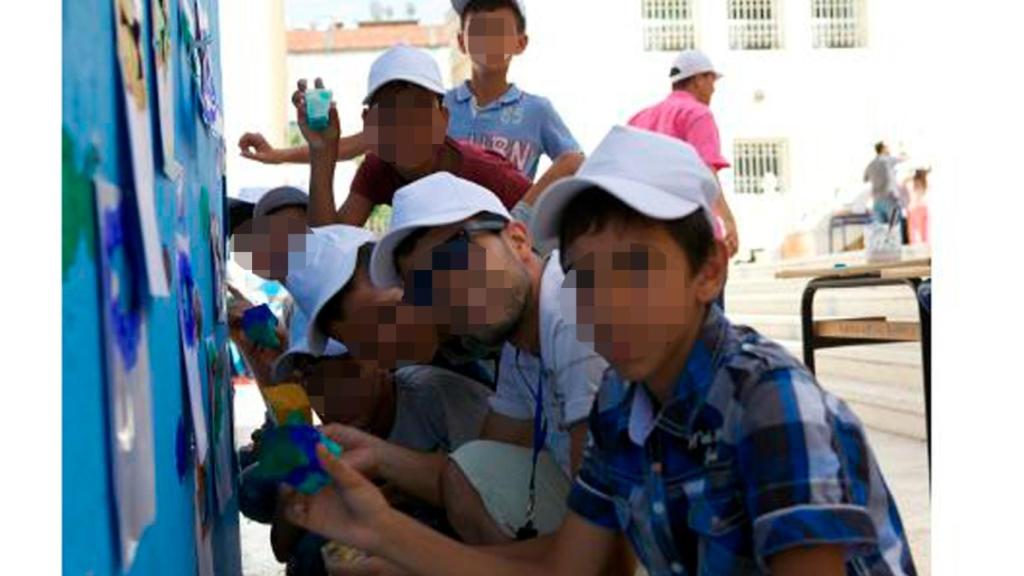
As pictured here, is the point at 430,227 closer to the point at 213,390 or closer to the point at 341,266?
the point at 341,266

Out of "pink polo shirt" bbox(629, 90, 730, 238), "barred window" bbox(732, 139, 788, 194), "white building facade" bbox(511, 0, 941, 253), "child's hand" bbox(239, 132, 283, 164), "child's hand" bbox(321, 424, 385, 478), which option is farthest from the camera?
"barred window" bbox(732, 139, 788, 194)

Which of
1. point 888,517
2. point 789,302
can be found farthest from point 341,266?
point 789,302

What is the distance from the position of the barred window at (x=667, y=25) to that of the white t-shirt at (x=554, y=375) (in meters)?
18.5

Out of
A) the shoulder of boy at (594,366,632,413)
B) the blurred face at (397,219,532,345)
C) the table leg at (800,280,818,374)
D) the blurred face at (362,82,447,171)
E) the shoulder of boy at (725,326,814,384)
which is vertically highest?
the blurred face at (362,82,447,171)

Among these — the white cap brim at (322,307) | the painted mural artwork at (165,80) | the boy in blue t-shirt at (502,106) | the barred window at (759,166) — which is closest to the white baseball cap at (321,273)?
the white cap brim at (322,307)

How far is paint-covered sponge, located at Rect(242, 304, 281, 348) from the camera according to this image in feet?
9.99

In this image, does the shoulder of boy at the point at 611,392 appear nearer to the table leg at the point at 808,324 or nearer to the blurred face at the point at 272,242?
the blurred face at the point at 272,242

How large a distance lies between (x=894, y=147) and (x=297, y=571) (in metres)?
18.4

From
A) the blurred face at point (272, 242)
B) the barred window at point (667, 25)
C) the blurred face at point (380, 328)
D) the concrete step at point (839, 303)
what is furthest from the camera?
the barred window at point (667, 25)

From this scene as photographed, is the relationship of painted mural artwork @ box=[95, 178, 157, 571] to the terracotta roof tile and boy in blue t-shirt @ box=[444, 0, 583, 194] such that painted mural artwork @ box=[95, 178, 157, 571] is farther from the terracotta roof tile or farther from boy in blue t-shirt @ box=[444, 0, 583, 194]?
the terracotta roof tile

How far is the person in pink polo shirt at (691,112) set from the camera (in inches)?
194

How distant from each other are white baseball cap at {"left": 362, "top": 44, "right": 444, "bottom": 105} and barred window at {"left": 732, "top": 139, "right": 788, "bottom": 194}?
17636mm

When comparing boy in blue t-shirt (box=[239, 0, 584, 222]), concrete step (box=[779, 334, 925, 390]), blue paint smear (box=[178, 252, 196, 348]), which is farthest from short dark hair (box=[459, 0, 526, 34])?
concrete step (box=[779, 334, 925, 390])

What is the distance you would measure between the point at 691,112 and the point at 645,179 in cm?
363
